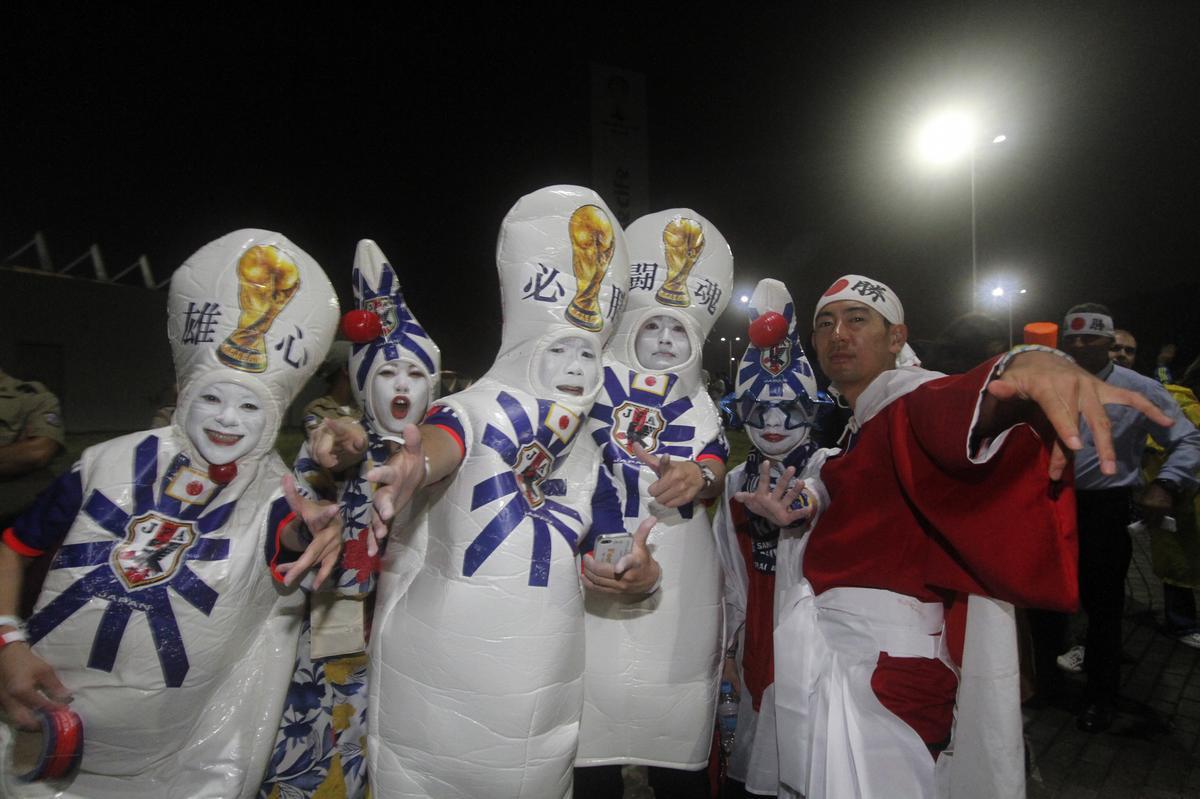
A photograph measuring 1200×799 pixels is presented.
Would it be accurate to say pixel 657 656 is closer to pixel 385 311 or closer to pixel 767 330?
pixel 767 330

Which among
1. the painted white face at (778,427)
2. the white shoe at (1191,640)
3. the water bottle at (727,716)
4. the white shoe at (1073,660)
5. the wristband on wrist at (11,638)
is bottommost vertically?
the white shoe at (1073,660)

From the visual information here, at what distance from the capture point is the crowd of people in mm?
1855

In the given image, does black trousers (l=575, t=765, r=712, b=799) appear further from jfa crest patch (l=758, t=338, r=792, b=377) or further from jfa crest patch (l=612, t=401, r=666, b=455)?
jfa crest patch (l=758, t=338, r=792, b=377)

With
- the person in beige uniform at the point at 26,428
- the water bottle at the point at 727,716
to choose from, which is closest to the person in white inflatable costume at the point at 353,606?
the person in beige uniform at the point at 26,428

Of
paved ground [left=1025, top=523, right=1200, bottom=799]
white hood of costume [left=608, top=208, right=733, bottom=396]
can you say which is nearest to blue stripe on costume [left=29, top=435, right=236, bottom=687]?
white hood of costume [left=608, top=208, right=733, bottom=396]

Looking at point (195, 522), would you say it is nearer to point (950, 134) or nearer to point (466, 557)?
point (466, 557)

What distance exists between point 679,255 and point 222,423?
1.83 metres

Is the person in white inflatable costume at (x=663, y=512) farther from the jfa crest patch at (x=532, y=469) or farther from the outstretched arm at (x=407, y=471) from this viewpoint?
the outstretched arm at (x=407, y=471)

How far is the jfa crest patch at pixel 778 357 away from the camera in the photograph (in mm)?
3018

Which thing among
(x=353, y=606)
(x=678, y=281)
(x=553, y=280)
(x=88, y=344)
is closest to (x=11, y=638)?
(x=353, y=606)

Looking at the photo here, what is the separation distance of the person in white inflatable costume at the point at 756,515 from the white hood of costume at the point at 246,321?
1889mm

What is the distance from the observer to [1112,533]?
3891mm

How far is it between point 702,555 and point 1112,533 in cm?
303

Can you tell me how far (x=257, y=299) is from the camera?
2.19m
